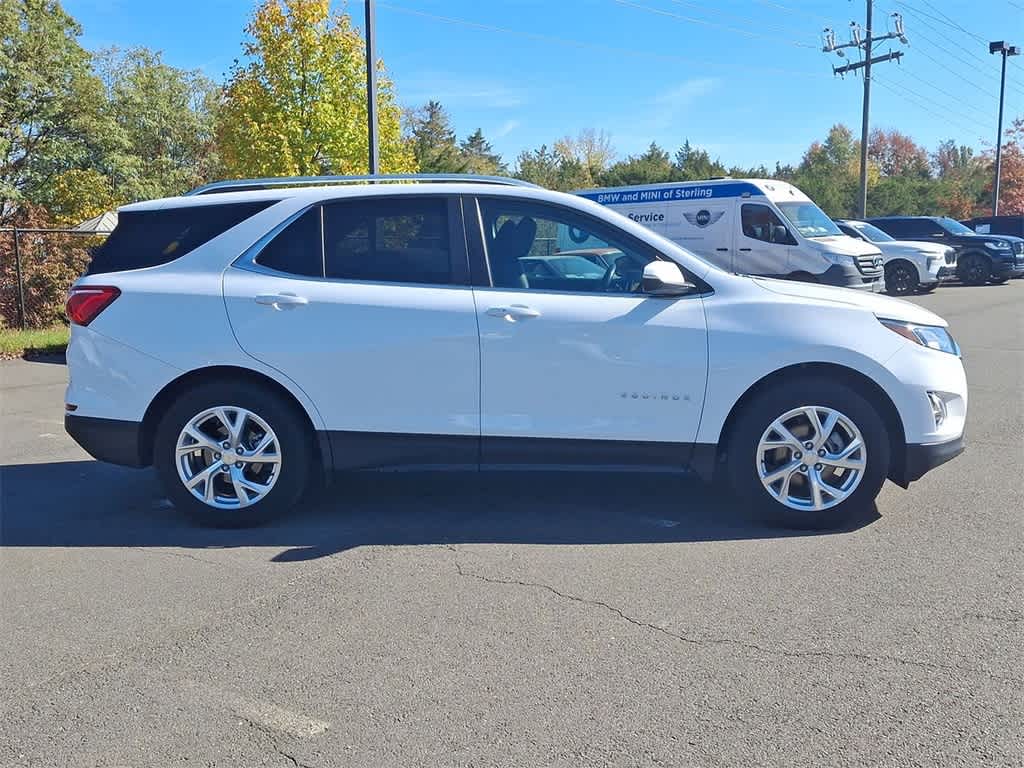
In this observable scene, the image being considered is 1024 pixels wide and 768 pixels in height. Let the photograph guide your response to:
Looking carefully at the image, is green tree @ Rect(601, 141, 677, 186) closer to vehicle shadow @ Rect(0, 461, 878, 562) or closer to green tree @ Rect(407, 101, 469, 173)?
green tree @ Rect(407, 101, 469, 173)

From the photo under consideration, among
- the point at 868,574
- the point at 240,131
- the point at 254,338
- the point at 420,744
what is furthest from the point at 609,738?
the point at 240,131

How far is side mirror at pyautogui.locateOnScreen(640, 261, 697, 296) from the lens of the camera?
16.0ft

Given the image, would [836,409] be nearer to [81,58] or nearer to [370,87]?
[370,87]

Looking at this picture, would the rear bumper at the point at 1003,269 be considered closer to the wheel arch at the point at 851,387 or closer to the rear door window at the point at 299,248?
the wheel arch at the point at 851,387

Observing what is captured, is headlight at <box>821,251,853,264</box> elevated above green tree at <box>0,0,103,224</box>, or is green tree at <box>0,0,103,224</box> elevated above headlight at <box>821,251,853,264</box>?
green tree at <box>0,0,103,224</box>

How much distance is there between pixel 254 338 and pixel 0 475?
2.73m

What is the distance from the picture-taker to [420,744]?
2996mm

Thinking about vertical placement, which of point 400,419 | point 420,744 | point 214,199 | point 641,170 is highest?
point 641,170

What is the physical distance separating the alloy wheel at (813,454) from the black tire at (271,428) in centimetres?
243

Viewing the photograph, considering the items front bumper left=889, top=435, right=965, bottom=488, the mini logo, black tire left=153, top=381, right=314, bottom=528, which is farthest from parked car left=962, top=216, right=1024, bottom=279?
black tire left=153, top=381, right=314, bottom=528

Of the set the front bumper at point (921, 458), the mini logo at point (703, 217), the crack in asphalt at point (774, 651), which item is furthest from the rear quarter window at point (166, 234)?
the mini logo at point (703, 217)

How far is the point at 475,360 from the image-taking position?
4.98m

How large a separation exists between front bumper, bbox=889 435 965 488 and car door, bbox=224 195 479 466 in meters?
2.24

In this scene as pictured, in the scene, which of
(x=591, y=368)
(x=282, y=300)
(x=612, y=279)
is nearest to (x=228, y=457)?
(x=282, y=300)
